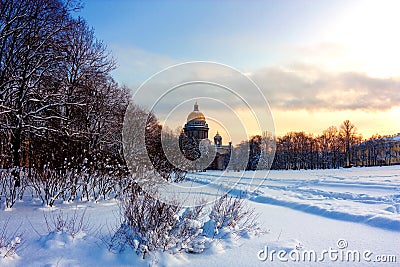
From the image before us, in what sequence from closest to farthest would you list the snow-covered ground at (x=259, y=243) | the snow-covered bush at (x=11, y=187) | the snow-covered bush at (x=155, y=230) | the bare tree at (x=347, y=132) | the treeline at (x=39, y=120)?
1. the snow-covered ground at (x=259, y=243)
2. the snow-covered bush at (x=155, y=230)
3. the snow-covered bush at (x=11, y=187)
4. the treeline at (x=39, y=120)
5. the bare tree at (x=347, y=132)

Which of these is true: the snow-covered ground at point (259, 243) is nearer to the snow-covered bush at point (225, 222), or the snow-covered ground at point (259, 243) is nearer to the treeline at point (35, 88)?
the snow-covered bush at point (225, 222)

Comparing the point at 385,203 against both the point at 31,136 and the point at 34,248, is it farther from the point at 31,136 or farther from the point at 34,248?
the point at 31,136

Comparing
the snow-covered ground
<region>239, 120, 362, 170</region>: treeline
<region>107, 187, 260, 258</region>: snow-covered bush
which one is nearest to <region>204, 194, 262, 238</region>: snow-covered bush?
<region>107, 187, 260, 258</region>: snow-covered bush

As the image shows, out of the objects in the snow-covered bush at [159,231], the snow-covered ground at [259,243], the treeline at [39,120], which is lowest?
the snow-covered ground at [259,243]

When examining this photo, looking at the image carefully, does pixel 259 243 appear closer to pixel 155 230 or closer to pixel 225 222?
pixel 225 222

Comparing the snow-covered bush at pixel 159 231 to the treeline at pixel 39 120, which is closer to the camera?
the snow-covered bush at pixel 159 231

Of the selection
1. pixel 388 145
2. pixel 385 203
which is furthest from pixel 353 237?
pixel 388 145

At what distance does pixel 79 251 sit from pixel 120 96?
2367cm

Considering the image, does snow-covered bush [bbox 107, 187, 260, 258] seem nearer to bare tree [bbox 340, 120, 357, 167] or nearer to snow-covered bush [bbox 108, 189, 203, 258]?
snow-covered bush [bbox 108, 189, 203, 258]

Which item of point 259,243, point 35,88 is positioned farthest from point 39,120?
point 259,243

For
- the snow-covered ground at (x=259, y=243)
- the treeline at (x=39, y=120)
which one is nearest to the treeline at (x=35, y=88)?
the treeline at (x=39, y=120)

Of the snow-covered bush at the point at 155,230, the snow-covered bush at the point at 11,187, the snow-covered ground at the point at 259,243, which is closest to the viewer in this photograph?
the snow-covered ground at the point at 259,243

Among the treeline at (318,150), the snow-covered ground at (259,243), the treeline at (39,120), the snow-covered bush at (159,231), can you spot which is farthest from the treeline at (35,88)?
the treeline at (318,150)

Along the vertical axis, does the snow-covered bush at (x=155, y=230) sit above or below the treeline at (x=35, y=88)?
below
